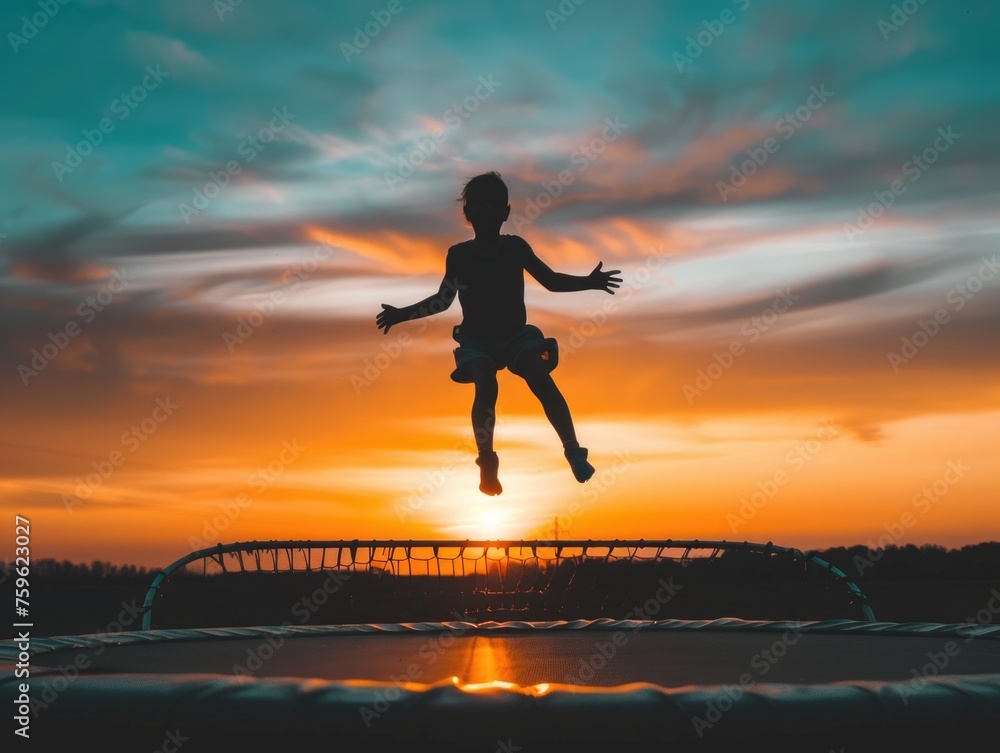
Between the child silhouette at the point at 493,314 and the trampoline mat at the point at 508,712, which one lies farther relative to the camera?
the child silhouette at the point at 493,314

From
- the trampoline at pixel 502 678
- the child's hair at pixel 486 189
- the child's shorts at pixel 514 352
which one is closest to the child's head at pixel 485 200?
the child's hair at pixel 486 189

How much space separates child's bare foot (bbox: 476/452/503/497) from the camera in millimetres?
4371

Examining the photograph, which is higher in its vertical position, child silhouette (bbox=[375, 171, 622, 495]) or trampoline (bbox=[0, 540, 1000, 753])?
child silhouette (bbox=[375, 171, 622, 495])

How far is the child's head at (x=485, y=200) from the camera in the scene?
4309 millimetres

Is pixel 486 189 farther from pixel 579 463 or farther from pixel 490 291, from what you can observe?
pixel 579 463

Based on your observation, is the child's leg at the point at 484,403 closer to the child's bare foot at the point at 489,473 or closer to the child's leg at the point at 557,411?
the child's bare foot at the point at 489,473

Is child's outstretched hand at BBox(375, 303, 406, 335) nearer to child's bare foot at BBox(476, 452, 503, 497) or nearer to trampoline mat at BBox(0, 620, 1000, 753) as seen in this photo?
child's bare foot at BBox(476, 452, 503, 497)

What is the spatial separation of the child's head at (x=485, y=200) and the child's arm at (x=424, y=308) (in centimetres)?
27

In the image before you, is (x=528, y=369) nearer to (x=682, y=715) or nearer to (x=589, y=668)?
(x=589, y=668)

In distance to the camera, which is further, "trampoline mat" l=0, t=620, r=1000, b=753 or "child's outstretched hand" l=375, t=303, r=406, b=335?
"child's outstretched hand" l=375, t=303, r=406, b=335

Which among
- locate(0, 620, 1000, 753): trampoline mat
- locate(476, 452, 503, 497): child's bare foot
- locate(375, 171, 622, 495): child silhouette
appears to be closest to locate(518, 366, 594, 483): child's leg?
locate(375, 171, 622, 495): child silhouette

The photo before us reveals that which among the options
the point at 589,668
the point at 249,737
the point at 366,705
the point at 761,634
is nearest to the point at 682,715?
the point at 366,705

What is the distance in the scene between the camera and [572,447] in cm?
442

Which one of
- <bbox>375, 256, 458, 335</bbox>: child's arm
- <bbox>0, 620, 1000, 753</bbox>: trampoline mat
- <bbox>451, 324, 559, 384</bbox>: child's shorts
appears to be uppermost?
<bbox>375, 256, 458, 335</bbox>: child's arm
